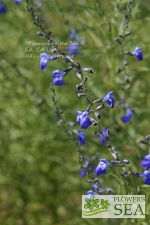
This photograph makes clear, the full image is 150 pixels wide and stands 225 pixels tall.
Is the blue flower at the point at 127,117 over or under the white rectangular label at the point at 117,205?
over

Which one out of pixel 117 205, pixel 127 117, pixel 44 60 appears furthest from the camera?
pixel 127 117

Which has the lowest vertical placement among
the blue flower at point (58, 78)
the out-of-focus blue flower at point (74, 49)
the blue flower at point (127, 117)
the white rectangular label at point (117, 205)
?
the white rectangular label at point (117, 205)

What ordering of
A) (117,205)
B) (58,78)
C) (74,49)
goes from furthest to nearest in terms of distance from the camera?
(74,49), (117,205), (58,78)

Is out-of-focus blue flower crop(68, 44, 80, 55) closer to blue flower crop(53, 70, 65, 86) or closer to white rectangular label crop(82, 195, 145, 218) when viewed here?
blue flower crop(53, 70, 65, 86)

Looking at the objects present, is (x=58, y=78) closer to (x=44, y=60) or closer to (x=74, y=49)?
(x=44, y=60)

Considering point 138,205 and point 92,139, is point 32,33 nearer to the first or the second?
point 92,139

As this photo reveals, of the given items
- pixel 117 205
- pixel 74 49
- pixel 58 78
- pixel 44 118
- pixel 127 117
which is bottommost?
pixel 117 205

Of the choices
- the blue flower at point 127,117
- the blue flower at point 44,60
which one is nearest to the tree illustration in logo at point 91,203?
the blue flower at point 127,117

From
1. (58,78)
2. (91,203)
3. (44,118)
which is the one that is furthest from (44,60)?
(44,118)

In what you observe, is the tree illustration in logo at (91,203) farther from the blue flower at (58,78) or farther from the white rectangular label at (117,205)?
the blue flower at (58,78)

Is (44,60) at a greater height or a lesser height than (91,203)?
greater

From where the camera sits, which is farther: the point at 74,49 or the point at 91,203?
the point at 74,49

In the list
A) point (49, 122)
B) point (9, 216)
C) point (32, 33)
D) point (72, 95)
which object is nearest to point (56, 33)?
point (32, 33)

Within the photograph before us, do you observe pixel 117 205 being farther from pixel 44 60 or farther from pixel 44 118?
pixel 44 118
